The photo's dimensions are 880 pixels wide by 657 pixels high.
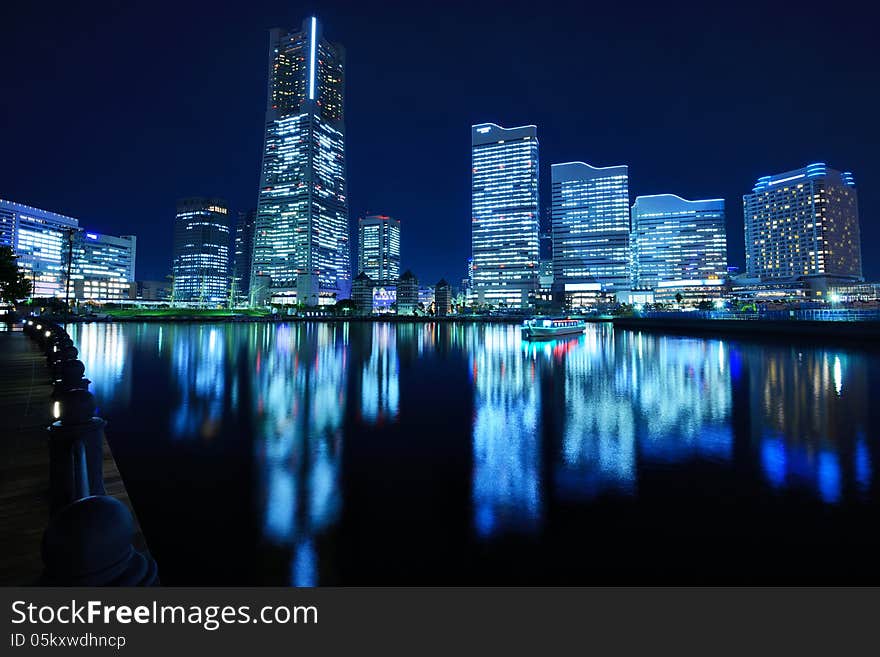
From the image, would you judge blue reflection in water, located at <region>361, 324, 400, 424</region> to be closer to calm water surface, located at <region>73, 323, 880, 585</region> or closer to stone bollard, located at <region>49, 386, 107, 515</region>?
calm water surface, located at <region>73, 323, 880, 585</region>

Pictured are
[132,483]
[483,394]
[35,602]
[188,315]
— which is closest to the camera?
[35,602]

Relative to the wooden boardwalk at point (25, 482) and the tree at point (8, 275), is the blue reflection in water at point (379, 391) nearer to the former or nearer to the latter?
the wooden boardwalk at point (25, 482)

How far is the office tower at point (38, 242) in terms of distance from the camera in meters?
168

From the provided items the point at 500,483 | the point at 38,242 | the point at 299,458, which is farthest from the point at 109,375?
the point at 38,242

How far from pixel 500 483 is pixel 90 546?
6674 millimetres

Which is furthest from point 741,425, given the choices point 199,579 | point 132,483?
point 132,483

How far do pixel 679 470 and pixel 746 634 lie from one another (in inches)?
218

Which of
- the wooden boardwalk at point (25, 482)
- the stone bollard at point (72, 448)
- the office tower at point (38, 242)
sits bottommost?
the wooden boardwalk at point (25, 482)

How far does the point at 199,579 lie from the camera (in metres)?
5.00

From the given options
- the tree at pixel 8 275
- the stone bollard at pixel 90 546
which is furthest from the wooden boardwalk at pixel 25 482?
the tree at pixel 8 275

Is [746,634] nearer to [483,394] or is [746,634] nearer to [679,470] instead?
[679,470]

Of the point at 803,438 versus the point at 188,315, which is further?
the point at 188,315

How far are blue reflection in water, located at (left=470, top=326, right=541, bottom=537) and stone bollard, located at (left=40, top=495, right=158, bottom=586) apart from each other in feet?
14.8

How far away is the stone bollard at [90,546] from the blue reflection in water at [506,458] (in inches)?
178
